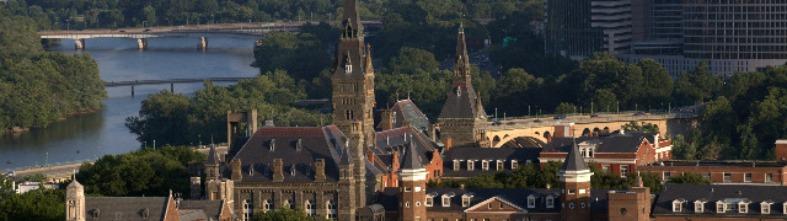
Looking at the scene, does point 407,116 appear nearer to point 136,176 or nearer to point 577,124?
point 136,176

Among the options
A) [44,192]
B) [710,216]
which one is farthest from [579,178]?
[44,192]

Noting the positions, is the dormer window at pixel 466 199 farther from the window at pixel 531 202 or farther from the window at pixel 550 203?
the window at pixel 550 203

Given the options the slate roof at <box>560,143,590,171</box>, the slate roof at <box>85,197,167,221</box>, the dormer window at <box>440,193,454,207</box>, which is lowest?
the dormer window at <box>440,193,454,207</box>

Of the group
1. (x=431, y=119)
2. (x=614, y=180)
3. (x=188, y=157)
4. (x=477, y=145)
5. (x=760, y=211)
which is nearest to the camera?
(x=760, y=211)

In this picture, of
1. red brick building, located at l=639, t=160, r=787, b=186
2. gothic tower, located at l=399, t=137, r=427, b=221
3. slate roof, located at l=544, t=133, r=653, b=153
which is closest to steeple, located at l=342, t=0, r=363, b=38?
slate roof, located at l=544, t=133, r=653, b=153

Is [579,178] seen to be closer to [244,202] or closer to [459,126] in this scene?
[244,202]

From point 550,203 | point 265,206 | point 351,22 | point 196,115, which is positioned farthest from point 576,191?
point 196,115

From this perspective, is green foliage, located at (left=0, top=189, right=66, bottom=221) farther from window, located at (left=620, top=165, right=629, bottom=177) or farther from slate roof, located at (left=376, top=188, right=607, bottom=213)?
window, located at (left=620, top=165, right=629, bottom=177)
